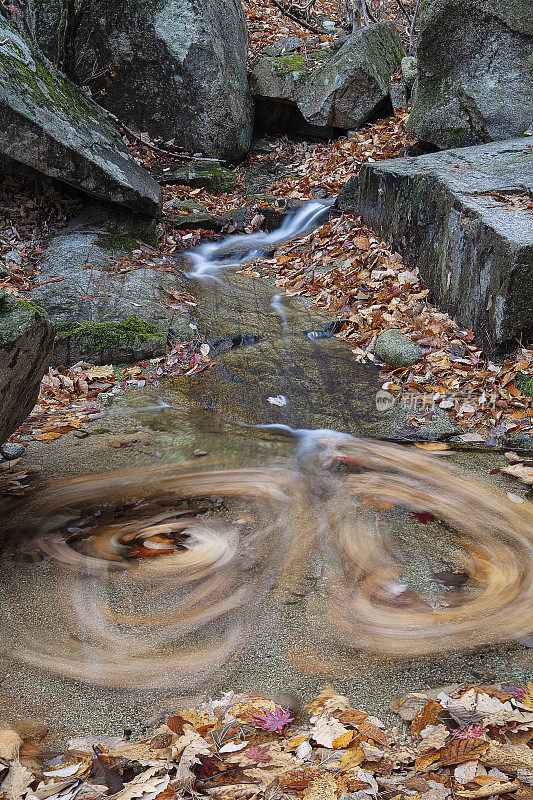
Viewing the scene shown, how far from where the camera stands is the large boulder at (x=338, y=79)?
10109 millimetres

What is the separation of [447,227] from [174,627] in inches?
168

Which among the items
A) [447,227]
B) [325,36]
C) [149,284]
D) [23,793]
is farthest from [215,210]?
[23,793]

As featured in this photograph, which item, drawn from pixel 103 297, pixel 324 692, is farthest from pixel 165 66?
pixel 324 692

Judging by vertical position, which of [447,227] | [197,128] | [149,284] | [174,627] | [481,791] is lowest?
[174,627]

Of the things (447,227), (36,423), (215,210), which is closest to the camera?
(36,423)

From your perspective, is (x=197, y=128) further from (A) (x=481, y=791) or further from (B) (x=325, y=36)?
(A) (x=481, y=791)

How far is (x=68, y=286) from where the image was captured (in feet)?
20.4

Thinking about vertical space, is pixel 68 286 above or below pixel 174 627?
above

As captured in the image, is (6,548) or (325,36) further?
(325,36)

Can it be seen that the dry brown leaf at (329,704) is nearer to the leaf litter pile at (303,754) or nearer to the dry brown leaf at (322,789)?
the leaf litter pile at (303,754)

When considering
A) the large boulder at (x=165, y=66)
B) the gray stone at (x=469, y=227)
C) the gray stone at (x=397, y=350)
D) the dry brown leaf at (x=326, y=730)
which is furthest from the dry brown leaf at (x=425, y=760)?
the large boulder at (x=165, y=66)

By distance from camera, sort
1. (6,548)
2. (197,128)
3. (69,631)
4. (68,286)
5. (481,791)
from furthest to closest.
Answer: (197,128) → (68,286) → (6,548) → (69,631) → (481,791)

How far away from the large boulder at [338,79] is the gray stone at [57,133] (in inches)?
166

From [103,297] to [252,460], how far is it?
296 centimetres
